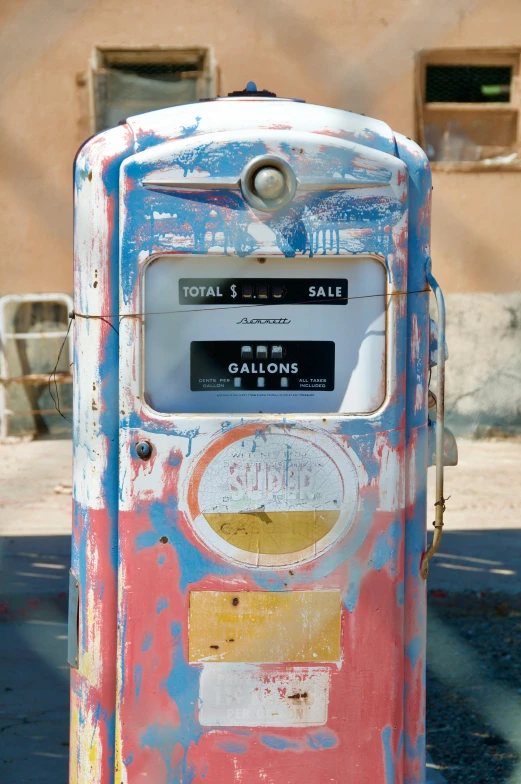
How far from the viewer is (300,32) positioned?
7.88 m

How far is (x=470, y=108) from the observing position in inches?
322

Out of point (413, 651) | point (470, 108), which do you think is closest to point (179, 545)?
point (413, 651)

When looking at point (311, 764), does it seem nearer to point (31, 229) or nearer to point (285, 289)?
point (285, 289)

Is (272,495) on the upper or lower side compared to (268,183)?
lower

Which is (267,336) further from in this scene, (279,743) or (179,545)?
(279,743)

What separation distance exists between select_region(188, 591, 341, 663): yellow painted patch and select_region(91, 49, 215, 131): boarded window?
20.8 ft

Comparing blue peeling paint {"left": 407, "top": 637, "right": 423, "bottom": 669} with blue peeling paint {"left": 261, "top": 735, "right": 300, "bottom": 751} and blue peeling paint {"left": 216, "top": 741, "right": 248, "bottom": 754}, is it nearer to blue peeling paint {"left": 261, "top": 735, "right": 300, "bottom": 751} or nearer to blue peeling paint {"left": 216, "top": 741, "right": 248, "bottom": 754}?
blue peeling paint {"left": 261, "top": 735, "right": 300, "bottom": 751}

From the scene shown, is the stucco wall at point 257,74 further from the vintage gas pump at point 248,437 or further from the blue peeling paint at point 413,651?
the blue peeling paint at point 413,651

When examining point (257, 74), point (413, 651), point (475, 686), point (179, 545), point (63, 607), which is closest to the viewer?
point (179, 545)

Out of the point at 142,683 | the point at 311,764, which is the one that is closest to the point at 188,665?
the point at 142,683

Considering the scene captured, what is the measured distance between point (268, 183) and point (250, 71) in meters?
6.03

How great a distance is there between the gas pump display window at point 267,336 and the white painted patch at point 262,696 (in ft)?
2.03

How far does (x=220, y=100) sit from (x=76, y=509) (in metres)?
1.04

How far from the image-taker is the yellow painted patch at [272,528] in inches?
92.4
